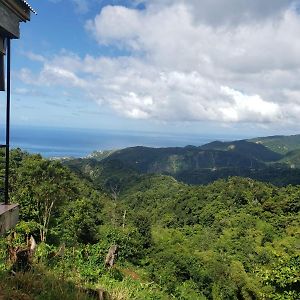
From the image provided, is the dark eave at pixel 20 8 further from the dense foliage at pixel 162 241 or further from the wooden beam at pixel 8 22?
the dense foliage at pixel 162 241

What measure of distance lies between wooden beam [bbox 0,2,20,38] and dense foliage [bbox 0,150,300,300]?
7.19 feet

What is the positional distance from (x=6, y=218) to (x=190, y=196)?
68.3 metres

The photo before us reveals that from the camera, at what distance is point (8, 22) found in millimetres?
2271

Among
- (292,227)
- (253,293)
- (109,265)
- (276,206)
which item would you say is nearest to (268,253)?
(253,293)

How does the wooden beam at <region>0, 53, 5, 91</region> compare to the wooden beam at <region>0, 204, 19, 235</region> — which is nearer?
the wooden beam at <region>0, 204, 19, 235</region>

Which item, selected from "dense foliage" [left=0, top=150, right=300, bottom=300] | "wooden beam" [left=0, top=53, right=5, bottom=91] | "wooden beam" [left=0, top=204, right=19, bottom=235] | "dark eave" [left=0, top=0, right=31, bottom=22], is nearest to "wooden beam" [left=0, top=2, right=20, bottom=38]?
"dark eave" [left=0, top=0, right=31, bottom=22]

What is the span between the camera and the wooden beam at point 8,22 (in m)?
2.20

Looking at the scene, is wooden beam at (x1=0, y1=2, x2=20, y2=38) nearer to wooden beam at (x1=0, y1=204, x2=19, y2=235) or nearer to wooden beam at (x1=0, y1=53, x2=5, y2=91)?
wooden beam at (x1=0, y1=53, x2=5, y2=91)

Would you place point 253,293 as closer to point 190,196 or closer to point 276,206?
point 276,206

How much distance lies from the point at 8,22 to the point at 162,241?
110ft

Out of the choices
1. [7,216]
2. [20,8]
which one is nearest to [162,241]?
[7,216]

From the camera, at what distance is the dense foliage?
24.7 ft

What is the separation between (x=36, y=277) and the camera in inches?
154

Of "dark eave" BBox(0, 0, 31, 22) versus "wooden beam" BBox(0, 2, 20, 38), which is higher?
"dark eave" BBox(0, 0, 31, 22)
